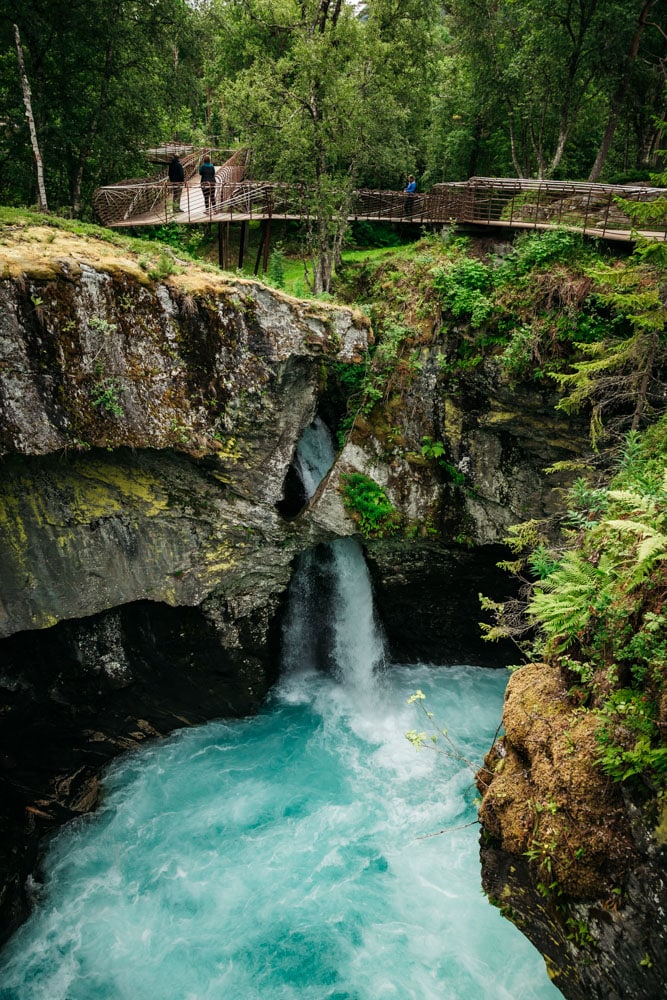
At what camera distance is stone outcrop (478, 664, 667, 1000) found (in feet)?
13.5

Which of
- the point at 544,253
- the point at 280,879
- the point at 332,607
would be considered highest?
the point at 544,253

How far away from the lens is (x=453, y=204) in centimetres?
1376

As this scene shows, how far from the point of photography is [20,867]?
28.9 ft

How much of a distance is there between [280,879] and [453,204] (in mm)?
15362

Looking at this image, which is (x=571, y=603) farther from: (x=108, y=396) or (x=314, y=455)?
(x=314, y=455)

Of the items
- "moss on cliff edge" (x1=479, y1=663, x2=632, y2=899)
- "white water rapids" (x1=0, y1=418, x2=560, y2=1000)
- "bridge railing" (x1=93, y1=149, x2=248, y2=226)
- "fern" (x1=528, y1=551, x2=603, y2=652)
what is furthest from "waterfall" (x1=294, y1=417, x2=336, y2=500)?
"moss on cliff edge" (x1=479, y1=663, x2=632, y2=899)

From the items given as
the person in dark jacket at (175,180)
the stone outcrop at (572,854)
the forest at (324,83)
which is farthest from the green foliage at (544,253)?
the stone outcrop at (572,854)

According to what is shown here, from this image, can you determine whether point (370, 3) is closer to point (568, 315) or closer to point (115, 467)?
point (568, 315)

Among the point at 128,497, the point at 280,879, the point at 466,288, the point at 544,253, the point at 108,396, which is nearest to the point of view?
the point at 108,396

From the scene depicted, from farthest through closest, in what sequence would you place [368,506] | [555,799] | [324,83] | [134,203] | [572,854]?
[134,203], [324,83], [368,506], [555,799], [572,854]

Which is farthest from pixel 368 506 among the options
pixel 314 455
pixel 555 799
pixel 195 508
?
pixel 555 799

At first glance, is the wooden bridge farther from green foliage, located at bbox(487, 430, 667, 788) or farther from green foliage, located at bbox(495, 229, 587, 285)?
green foliage, located at bbox(487, 430, 667, 788)

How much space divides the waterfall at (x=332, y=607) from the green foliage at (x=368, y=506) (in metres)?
1.51

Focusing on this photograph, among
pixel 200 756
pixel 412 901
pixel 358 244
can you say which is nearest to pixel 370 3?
pixel 358 244
